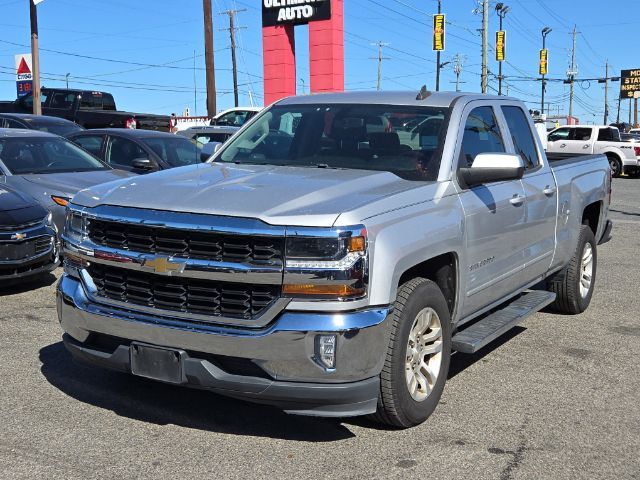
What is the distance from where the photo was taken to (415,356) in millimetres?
4336

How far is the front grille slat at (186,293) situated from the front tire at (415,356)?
2.40ft

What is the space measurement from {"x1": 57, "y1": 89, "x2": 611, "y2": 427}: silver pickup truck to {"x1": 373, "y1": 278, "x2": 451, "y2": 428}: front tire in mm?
11

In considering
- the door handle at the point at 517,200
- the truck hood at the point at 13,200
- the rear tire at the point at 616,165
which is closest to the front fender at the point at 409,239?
the door handle at the point at 517,200

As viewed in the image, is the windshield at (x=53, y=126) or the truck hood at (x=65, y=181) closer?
the truck hood at (x=65, y=181)

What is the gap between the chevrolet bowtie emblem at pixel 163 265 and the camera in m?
3.87

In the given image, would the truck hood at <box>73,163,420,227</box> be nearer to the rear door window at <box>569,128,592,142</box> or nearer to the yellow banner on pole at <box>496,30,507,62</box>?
the rear door window at <box>569,128,592,142</box>

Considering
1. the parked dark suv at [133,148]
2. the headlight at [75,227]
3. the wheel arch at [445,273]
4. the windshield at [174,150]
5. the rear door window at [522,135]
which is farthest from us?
the windshield at [174,150]

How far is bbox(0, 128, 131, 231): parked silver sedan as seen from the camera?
9.01 m

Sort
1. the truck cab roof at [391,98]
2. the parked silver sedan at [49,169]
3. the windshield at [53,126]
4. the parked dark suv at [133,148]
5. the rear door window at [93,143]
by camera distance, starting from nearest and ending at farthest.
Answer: the truck cab roof at [391,98] → the parked silver sedan at [49,169] → the parked dark suv at [133,148] → the rear door window at [93,143] → the windshield at [53,126]

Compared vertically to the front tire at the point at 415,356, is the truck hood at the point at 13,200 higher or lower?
higher

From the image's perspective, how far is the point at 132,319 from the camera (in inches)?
159

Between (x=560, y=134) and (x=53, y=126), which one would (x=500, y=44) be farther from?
(x=53, y=126)

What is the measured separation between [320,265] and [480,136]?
7.47 feet

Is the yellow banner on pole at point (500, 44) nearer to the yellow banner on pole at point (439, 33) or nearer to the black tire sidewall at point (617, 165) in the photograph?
the yellow banner on pole at point (439, 33)
